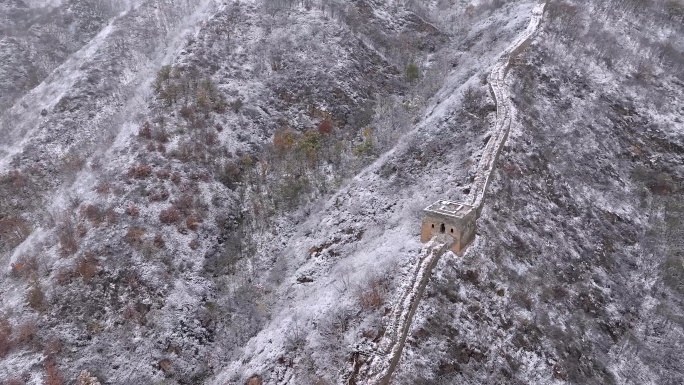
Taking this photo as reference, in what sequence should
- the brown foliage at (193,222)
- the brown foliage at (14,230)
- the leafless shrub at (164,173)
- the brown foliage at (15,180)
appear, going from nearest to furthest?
the brown foliage at (193,222), the leafless shrub at (164,173), the brown foliage at (14,230), the brown foliage at (15,180)

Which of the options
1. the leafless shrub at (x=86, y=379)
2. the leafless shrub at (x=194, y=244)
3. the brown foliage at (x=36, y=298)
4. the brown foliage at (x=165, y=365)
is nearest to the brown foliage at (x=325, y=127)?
the leafless shrub at (x=194, y=244)

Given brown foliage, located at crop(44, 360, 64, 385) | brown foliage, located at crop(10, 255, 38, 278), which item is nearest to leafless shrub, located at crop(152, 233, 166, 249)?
brown foliage, located at crop(10, 255, 38, 278)

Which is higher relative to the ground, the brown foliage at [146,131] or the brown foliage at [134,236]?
the brown foliage at [146,131]

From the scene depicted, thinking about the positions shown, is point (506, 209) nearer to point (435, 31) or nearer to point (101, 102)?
point (435, 31)

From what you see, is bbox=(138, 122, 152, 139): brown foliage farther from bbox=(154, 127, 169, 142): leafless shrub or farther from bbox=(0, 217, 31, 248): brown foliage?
bbox=(0, 217, 31, 248): brown foliage

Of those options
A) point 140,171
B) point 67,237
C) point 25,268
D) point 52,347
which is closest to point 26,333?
point 52,347

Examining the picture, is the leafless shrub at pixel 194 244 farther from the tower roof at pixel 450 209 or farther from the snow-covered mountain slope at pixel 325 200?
the tower roof at pixel 450 209
